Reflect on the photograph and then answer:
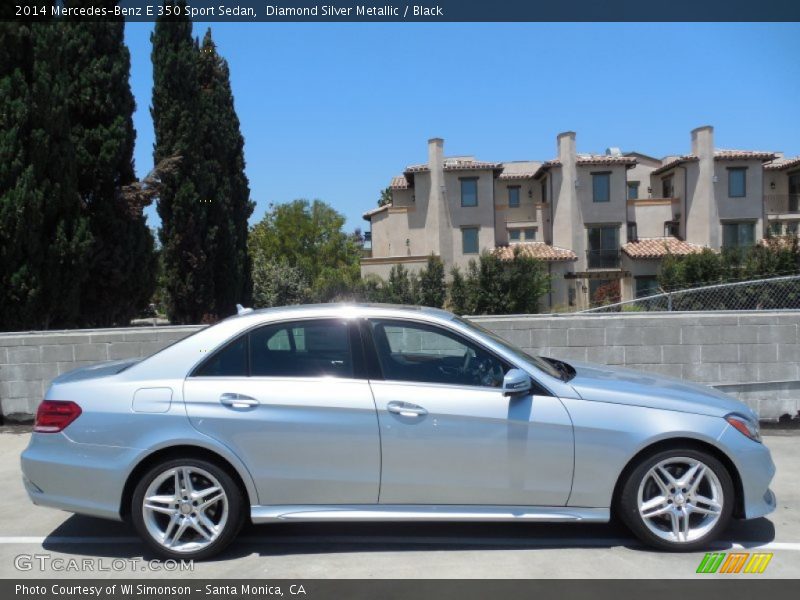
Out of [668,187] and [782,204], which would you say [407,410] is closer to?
[668,187]

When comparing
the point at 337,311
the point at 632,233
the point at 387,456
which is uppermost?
the point at 632,233

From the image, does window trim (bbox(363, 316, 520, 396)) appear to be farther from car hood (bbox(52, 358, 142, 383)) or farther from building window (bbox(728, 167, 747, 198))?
building window (bbox(728, 167, 747, 198))

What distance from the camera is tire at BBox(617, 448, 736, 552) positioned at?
4426 millimetres

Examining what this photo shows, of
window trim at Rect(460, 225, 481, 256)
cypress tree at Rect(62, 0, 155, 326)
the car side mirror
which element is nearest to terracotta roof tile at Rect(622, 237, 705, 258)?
window trim at Rect(460, 225, 481, 256)

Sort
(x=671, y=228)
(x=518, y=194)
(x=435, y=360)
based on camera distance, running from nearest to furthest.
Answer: (x=435, y=360) < (x=671, y=228) < (x=518, y=194)

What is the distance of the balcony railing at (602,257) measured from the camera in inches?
1617

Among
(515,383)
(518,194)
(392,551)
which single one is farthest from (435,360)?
(518,194)

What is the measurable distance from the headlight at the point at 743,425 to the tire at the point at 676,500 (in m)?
0.25

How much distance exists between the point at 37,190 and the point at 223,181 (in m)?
11.0

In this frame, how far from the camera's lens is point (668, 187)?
45.0 m

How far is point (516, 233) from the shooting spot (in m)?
43.4

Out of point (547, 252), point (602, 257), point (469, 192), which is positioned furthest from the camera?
point (602, 257)

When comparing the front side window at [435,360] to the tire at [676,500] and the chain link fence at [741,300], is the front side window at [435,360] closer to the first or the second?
the tire at [676,500]
